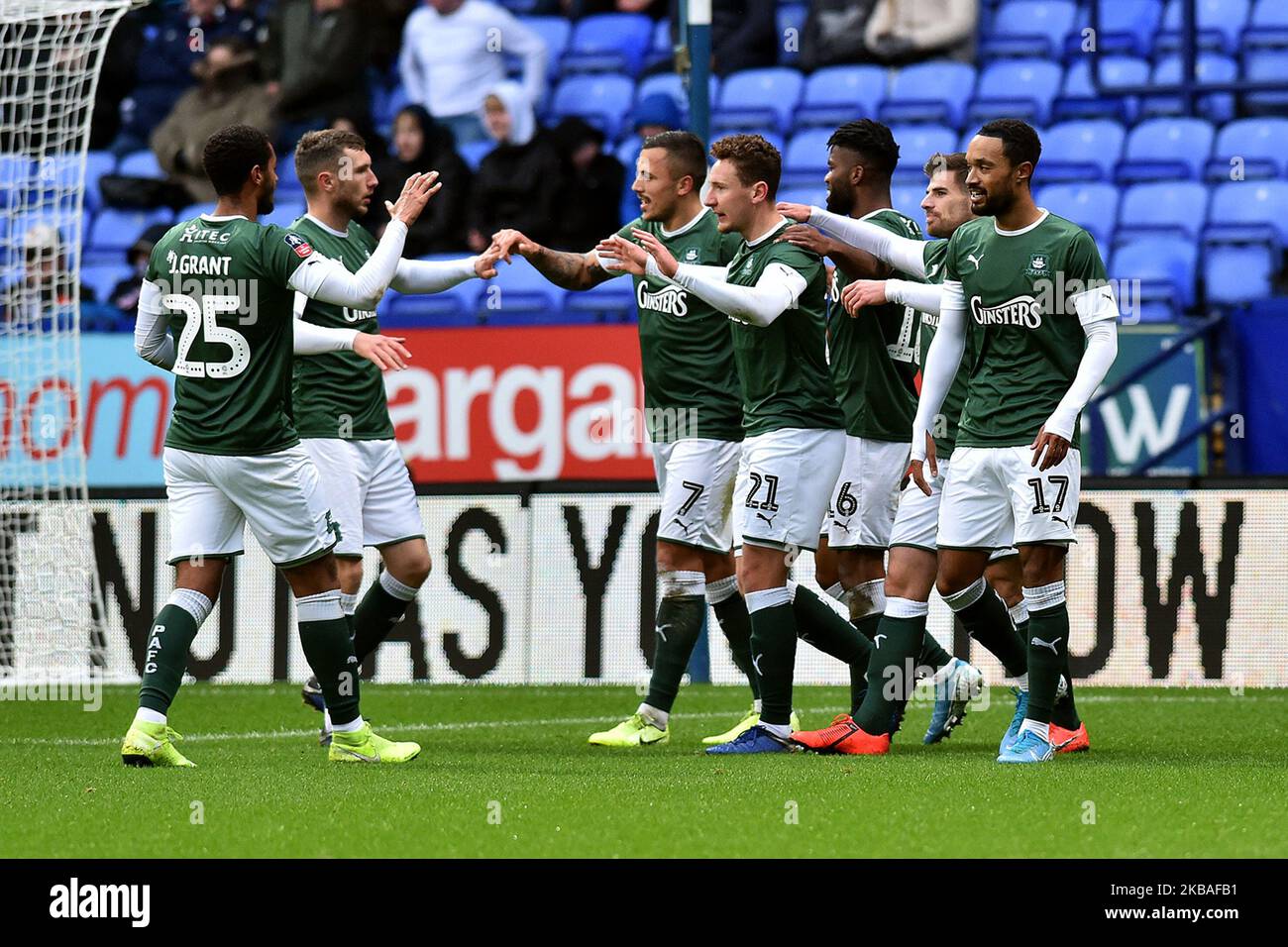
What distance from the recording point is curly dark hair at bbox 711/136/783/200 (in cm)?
676

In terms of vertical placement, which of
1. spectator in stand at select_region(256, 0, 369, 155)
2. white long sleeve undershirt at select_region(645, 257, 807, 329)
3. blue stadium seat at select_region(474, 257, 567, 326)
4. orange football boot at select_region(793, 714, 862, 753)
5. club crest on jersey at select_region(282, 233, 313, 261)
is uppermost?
spectator in stand at select_region(256, 0, 369, 155)

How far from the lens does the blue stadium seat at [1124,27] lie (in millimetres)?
14734

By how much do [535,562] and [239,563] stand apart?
1.60m

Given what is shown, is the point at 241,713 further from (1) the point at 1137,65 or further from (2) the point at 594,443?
(1) the point at 1137,65

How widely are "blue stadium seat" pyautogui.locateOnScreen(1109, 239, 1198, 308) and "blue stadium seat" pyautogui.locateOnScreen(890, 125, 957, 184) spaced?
1661 mm

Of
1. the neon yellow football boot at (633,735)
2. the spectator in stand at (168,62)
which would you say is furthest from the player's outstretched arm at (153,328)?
the spectator in stand at (168,62)

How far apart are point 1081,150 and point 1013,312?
806 centimetres

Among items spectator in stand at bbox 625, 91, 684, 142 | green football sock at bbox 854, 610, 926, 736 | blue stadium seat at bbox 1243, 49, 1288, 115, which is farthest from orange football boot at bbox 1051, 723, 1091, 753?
blue stadium seat at bbox 1243, 49, 1288, 115

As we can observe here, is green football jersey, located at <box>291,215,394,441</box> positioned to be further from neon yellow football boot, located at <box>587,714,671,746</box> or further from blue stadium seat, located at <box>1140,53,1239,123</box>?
blue stadium seat, located at <box>1140,53,1239,123</box>

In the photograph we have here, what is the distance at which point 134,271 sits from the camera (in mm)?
14562

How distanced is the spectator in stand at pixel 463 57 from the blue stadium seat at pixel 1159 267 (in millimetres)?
4930

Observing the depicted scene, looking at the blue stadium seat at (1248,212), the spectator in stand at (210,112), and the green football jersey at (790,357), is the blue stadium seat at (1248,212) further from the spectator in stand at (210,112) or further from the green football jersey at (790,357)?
the spectator in stand at (210,112)

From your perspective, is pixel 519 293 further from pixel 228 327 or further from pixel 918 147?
pixel 228 327

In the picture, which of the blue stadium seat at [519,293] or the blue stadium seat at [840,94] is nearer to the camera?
the blue stadium seat at [519,293]
